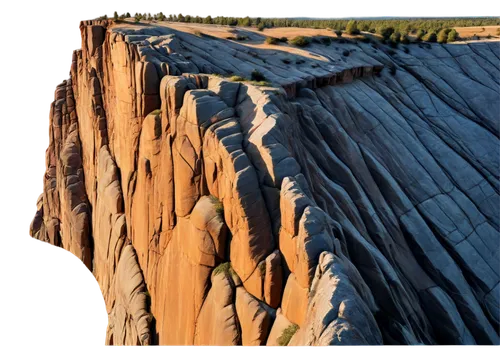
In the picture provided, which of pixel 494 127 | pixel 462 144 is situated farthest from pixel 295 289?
pixel 494 127

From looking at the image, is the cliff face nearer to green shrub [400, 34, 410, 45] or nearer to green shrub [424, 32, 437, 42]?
green shrub [400, 34, 410, 45]

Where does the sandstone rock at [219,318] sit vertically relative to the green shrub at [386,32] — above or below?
below

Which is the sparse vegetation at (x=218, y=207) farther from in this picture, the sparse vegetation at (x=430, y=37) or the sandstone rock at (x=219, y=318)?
the sparse vegetation at (x=430, y=37)

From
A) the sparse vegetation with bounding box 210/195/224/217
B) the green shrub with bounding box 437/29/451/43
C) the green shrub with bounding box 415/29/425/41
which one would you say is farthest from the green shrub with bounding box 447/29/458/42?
the sparse vegetation with bounding box 210/195/224/217

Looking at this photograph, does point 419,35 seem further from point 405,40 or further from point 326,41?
point 326,41

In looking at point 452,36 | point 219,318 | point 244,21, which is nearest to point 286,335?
point 219,318

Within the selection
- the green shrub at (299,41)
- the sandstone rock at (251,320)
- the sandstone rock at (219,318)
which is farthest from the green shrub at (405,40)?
the sandstone rock at (251,320)
